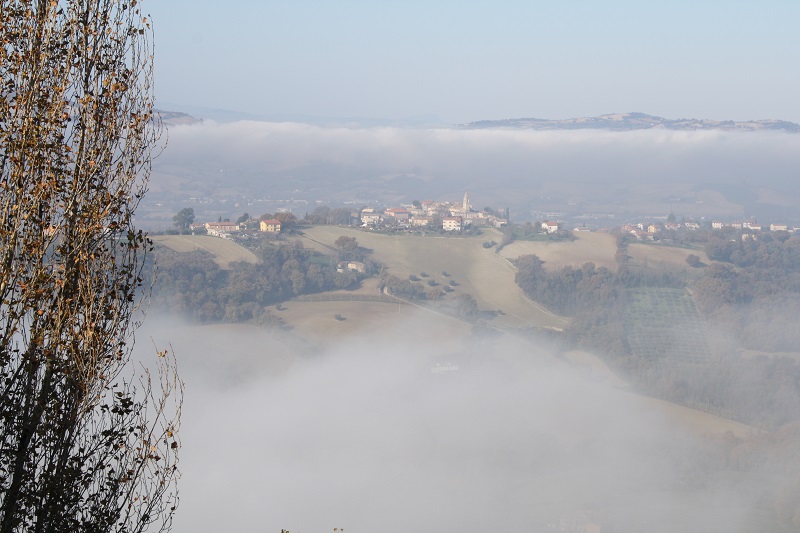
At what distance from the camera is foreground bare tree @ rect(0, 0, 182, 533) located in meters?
4.53

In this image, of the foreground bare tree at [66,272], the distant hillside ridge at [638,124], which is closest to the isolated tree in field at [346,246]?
the foreground bare tree at [66,272]

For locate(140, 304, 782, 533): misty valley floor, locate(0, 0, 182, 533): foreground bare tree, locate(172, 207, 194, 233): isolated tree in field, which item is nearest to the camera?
locate(0, 0, 182, 533): foreground bare tree

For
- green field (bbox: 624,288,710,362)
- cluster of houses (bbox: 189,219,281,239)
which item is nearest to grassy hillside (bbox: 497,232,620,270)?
green field (bbox: 624,288,710,362)

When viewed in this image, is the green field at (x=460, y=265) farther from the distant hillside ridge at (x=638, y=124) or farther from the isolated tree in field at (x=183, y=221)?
the distant hillside ridge at (x=638, y=124)

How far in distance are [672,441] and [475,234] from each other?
25.0 m

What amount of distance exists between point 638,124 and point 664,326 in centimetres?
8016

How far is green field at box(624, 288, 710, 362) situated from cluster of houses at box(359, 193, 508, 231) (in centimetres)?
1284

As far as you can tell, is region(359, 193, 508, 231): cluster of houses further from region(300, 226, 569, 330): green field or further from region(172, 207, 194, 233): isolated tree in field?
region(172, 207, 194, 233): isolated tree in field

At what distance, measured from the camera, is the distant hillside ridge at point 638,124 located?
341 ft

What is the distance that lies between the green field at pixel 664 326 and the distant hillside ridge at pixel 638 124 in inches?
2809

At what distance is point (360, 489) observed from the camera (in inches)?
728

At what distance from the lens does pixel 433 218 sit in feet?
170

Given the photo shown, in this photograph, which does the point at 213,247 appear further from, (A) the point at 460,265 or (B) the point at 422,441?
(B) the point at 422,441

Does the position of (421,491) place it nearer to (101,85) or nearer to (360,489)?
(360,489)
